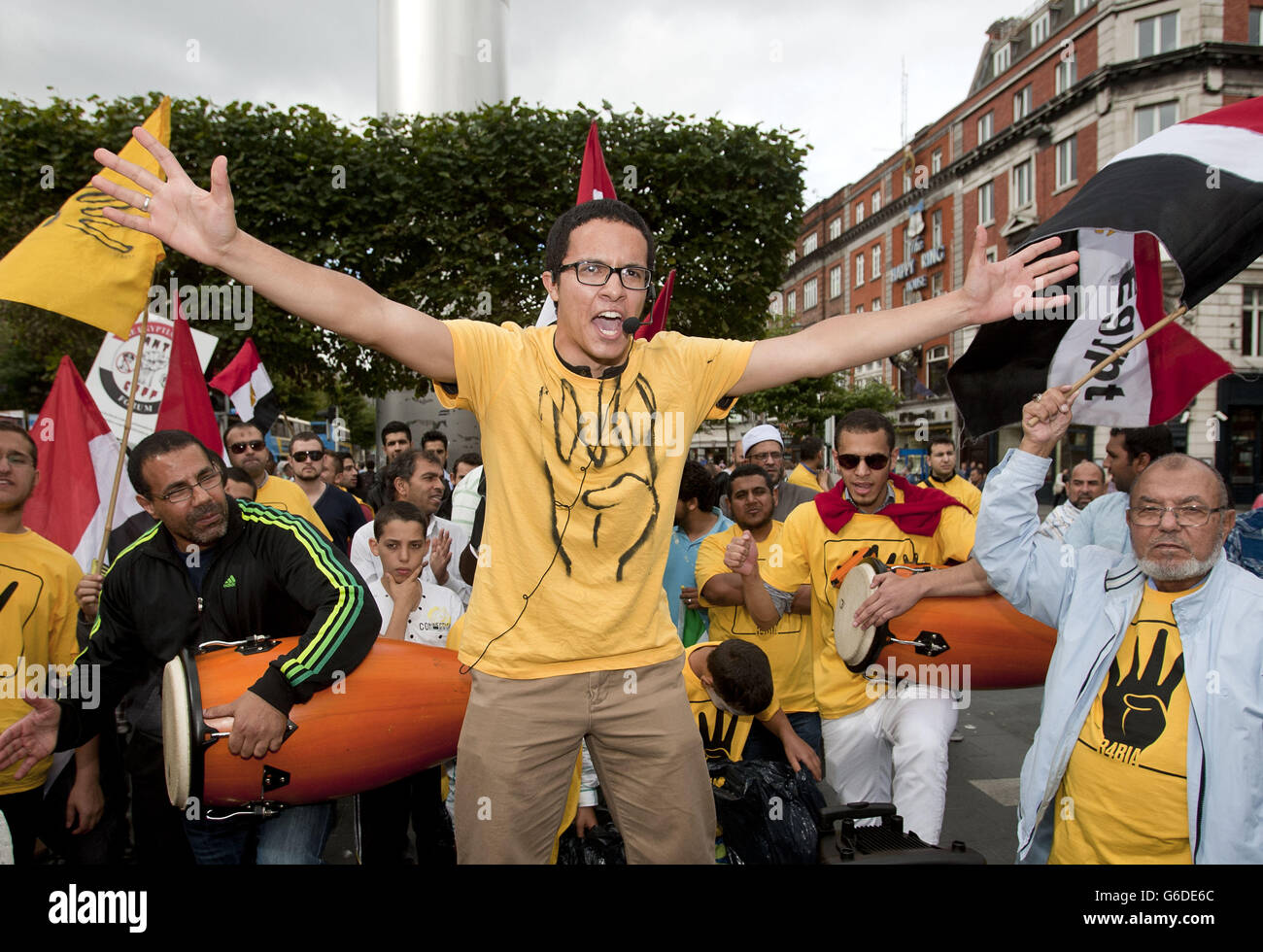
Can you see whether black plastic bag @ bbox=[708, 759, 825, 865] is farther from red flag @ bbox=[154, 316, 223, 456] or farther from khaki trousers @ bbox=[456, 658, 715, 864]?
red flag @ bbox=[154, 316, 223, 456]

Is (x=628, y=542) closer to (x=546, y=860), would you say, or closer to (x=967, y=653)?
(x=546, y=860)

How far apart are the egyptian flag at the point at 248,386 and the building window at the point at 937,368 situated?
32.7 meters

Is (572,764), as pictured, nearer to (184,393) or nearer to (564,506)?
(564,506)

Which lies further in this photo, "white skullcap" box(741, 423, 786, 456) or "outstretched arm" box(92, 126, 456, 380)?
"white skullcap" box(741, 423, 786, 456)

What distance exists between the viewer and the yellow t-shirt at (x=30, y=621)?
111 inches

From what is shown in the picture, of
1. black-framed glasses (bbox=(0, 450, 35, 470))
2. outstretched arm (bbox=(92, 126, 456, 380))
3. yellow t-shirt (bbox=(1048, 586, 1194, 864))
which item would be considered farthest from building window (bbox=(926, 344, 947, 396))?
outstretched arm (bbox=(92, 126, 456, 380))

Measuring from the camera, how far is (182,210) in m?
1.78

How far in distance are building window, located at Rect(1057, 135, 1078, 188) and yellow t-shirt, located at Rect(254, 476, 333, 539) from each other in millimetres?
27832

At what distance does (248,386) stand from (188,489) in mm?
6188

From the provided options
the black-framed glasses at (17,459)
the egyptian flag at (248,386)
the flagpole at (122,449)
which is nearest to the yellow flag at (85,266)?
the flagpole at (122,449)

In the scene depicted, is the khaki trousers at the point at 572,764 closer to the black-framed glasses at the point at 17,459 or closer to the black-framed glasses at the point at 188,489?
the black-framed glasses at the point at 188,489

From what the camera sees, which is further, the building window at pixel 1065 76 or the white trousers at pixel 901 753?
the building window at pixel 1065 76

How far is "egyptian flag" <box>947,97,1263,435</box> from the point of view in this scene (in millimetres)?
2785

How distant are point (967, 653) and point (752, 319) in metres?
10.6
